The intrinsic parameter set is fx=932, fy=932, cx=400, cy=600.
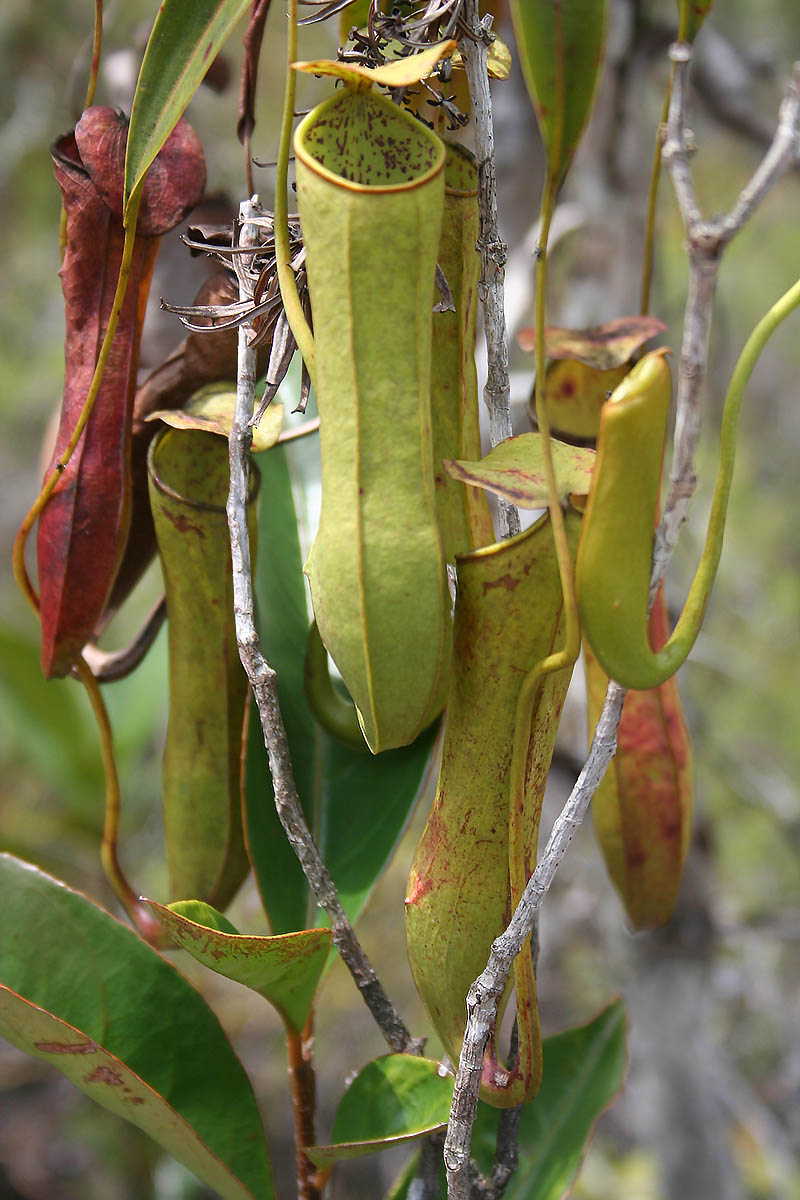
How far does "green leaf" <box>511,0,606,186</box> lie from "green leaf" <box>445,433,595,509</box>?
11 centimetres

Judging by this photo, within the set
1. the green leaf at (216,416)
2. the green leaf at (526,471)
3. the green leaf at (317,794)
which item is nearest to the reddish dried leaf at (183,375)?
the green leaf at (216,416)

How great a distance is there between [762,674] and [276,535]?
207cm

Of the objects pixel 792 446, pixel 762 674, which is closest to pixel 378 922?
pixel 762 674

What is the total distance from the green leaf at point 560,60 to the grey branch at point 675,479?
3cm

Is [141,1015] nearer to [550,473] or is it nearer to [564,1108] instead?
[564,1108]

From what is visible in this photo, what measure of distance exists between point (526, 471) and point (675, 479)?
63mm

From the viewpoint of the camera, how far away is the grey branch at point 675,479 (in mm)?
305

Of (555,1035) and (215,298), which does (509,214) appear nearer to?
(215,298)

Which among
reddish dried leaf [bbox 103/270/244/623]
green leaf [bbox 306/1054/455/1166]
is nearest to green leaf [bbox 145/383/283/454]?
reddish dried leaf [bbox 103/270/244/623]

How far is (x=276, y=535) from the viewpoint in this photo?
0.67 metres

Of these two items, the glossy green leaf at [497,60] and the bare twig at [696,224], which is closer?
the bare twig at [696,224]

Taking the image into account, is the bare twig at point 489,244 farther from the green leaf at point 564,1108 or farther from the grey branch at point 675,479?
the green leaf at point 564,1108

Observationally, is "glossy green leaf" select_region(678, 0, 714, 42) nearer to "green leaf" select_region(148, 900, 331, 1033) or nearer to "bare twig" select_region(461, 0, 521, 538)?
"bare twig" select_region(461, 0, 521, 538)

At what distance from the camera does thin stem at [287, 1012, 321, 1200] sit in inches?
20.1
